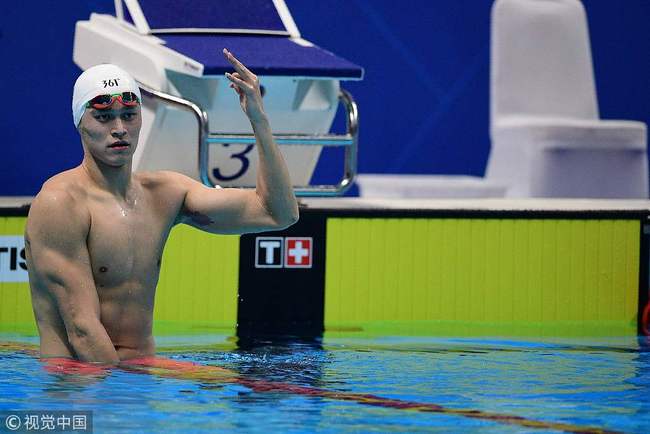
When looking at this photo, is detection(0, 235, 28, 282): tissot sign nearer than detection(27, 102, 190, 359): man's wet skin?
No

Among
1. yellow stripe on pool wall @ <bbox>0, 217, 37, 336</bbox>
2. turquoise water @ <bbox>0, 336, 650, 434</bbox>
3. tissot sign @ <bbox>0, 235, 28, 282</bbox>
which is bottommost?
turquoise water @ <bbox>0, 336, 650, 434</bbox>

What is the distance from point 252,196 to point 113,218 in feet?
1.35

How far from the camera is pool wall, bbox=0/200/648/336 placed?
5.64 m

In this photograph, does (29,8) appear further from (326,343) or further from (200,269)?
(326,343)

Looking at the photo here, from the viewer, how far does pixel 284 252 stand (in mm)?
5680

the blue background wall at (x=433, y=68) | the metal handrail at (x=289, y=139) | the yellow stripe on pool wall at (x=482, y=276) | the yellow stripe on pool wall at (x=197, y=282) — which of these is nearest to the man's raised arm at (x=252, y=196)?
the metal handrail at (x=289, y=139)

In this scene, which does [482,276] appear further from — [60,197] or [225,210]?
[60,197]

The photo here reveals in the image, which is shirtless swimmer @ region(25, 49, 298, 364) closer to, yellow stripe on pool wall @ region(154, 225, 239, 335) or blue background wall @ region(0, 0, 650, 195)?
yellow stripe on pool wall @ region(154, 225, 239, 335)

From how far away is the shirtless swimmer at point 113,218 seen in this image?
3.76 meters

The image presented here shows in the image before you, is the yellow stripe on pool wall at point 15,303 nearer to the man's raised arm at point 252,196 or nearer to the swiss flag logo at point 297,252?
the swiss flag logo at point 297,252

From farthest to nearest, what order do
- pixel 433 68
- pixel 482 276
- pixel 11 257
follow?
pixel 433 68, pixel 482 276, pixel 11 257

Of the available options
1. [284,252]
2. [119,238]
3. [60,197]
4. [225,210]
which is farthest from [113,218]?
[284,252]

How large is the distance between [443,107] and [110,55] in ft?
10.5

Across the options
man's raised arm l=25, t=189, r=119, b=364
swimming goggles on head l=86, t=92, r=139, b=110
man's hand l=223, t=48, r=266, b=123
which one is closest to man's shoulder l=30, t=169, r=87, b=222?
man's raised arm l=25, t=189, r=119, b=364
